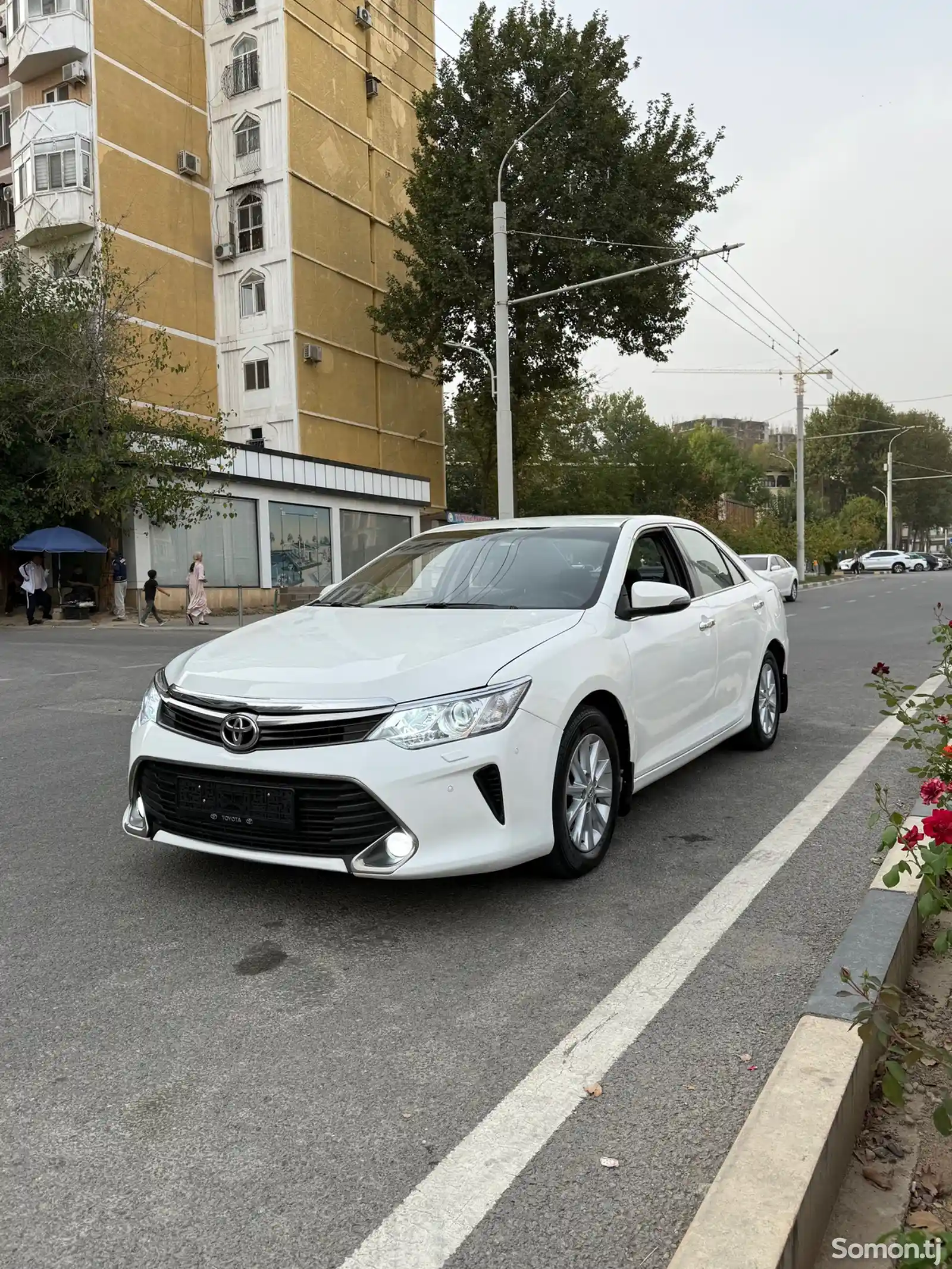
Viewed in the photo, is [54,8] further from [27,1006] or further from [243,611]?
[27,1006]

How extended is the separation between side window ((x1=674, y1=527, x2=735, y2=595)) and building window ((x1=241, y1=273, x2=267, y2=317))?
3305cm

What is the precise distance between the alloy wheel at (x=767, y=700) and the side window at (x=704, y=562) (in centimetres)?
68

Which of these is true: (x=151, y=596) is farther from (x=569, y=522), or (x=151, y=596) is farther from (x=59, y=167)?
(x=569, y=522)

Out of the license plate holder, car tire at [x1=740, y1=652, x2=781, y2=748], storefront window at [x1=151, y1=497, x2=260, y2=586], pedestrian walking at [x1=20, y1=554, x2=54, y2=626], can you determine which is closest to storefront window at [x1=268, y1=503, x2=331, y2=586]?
storefront window at [x1=151, y1=497, x2=260, y2=586]

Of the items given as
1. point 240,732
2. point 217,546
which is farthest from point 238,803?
point 217,546

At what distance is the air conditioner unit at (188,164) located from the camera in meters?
36.1

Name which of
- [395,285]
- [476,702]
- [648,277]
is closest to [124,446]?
[395,285]

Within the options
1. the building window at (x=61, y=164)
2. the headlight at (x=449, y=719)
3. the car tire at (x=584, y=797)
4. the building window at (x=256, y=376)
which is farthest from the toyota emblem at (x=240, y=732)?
the building window at (x=256, y=376)

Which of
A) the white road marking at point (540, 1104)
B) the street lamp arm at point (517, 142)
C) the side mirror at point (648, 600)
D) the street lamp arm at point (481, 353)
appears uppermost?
the street lamp arm at point (517, 142)

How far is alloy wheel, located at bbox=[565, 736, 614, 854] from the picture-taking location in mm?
4289

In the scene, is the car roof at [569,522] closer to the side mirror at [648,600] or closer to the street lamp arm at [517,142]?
the side mirror at [648,600]

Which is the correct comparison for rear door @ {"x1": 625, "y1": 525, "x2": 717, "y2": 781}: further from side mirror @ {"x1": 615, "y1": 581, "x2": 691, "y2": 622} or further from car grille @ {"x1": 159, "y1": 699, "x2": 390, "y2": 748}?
car grille @ {"x1": 159, "y1": 699, "x2": 390, "y2": 748}

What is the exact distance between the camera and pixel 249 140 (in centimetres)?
3681

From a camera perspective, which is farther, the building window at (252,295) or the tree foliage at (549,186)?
the building window at (252,295)
